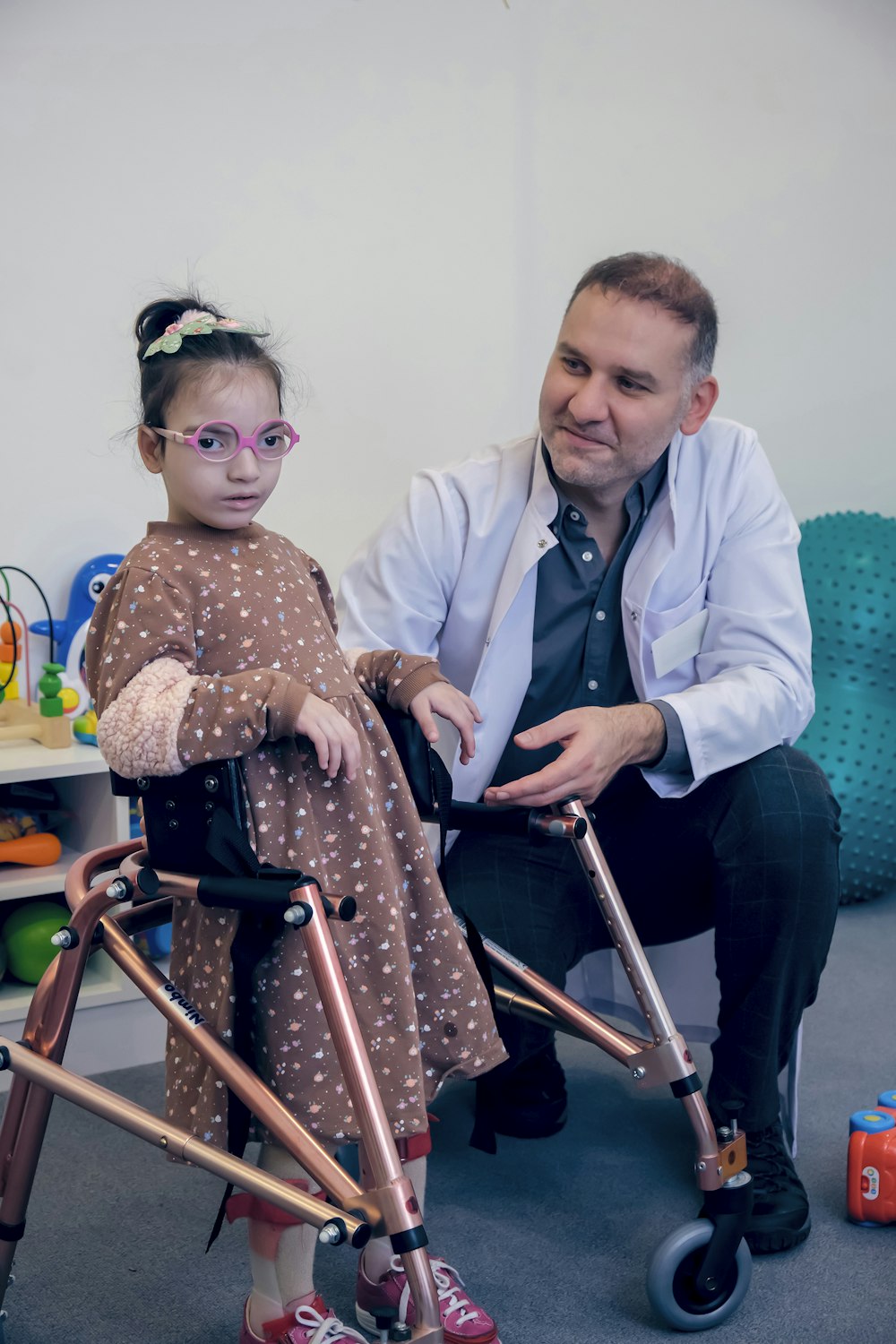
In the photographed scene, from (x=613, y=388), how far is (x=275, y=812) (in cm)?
77

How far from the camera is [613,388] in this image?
165 cm

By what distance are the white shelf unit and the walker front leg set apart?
994mm

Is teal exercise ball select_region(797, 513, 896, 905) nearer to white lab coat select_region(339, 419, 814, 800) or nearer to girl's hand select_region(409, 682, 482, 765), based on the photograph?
white lab coat select_region(339, 419, 814, 800)

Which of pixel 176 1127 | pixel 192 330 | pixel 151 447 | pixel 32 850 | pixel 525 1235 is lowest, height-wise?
pixel 525 1235

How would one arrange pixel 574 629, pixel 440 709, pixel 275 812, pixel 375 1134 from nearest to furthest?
pixel 375 1134
pixel 275 812
pixel 440 709
pixel 574 629

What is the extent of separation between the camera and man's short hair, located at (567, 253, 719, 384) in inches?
65.1

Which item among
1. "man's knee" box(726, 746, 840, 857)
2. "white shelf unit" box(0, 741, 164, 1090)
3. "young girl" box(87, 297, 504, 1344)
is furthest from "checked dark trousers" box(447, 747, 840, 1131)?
"white shelf unit" box(0, 741, 164, 1090)

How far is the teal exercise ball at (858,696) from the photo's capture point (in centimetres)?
267

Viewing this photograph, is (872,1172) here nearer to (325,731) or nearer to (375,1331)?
(375,1331)

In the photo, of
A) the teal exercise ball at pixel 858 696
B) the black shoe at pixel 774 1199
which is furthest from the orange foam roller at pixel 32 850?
the teal exercise ball at pixel 858 696

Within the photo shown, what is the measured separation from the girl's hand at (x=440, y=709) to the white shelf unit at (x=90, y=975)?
81 centimetres

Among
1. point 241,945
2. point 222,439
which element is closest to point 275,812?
point 241,945

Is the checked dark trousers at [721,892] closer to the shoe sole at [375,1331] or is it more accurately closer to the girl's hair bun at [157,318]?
the shoe sole at [375,1331]

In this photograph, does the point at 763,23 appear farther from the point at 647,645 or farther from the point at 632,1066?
the point at 632,1066
